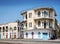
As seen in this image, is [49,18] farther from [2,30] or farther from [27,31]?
[2,30]

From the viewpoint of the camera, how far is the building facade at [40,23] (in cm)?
4162

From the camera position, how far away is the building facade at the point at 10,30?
51188 millimetres

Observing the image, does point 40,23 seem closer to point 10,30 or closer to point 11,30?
point 11,30

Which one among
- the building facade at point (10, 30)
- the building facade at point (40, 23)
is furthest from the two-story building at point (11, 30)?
the building facade at point (40, 23)

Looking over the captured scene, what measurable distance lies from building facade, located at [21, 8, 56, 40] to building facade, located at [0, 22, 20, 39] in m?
6.07

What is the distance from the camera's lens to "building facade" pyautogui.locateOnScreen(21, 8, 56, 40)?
137 ft

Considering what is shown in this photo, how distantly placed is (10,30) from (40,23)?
13612 millimetres

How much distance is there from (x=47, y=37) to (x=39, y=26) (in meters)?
3.64

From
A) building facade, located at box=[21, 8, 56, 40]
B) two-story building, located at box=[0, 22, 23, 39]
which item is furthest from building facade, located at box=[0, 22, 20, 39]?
building facade, located at box=[21, 8, 56, 40]

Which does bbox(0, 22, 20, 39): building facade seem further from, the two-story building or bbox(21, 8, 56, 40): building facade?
bbox(21, 8, 56, 40): building facade

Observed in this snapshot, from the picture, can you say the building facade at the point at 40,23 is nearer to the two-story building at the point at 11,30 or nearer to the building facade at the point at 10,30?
the two-story building at the point at 11,30

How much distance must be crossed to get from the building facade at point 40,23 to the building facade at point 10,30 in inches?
Result: 239

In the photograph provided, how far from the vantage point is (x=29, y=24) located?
148 feet

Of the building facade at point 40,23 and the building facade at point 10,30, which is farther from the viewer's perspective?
the building facade at point 10,30
